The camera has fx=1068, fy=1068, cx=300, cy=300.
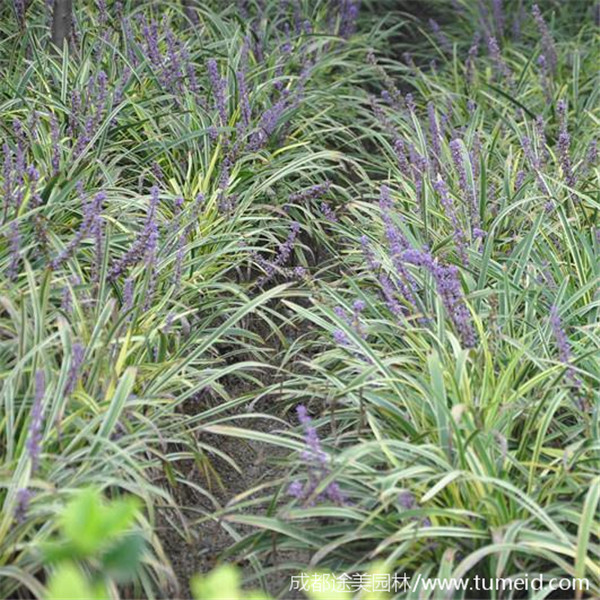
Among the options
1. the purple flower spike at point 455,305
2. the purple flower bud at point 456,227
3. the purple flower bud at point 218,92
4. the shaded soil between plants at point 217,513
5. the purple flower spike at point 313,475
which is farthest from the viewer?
the purple flower bud at point 218,92

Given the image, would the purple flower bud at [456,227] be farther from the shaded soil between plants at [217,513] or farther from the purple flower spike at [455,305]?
the shaded soil between plants at [217,513]

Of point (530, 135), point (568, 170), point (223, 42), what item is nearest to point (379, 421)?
point (568, 170)

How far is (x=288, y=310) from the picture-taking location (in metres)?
4.31

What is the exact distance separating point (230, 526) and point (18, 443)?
25.5 inches

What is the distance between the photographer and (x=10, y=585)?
2529 mm

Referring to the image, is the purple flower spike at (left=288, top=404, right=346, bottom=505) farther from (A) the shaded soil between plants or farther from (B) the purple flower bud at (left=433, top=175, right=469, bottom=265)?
(B) the purple flower bud at (left=433, top=175, right=469, bottom=265)

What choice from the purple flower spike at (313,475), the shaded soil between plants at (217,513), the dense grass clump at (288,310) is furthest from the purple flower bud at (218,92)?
the purple flower spike at (313,475)

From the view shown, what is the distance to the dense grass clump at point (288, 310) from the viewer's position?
107 inches

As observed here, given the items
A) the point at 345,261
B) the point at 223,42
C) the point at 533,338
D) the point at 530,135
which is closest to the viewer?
the point at 533,338

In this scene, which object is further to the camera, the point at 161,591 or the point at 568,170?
the point at 568,170

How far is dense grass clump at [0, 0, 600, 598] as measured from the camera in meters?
2.72

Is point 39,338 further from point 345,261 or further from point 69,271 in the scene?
point 345,261

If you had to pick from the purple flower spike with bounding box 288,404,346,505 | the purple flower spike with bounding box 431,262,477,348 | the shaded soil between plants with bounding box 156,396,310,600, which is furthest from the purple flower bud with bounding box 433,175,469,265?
the purple flower spike with bounding box 288,404,346,505

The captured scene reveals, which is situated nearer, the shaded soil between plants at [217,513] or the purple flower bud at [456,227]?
the shaded soil between plants at [217,513]
